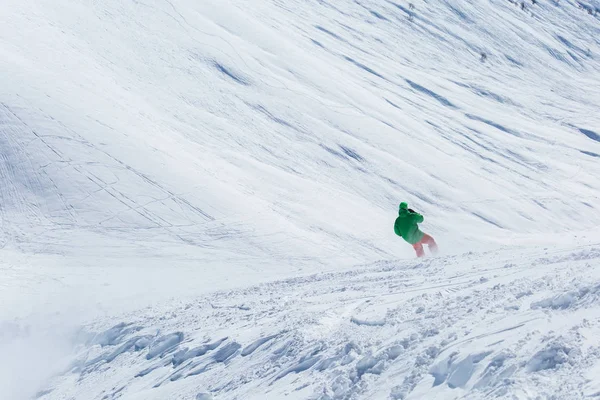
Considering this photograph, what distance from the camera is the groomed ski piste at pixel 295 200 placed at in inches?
241

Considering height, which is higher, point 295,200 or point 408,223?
point 408,223

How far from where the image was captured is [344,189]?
16828 mm

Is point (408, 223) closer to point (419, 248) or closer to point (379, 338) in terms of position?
point (419, 248)

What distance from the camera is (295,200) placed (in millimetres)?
15422

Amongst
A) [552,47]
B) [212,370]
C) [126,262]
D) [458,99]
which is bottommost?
[126,262]

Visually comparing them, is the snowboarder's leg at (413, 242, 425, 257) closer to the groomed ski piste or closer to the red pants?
the red pants

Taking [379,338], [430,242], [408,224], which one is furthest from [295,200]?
[379,338]

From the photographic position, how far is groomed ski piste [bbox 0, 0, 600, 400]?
241 inches

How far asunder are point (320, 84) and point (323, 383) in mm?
16388

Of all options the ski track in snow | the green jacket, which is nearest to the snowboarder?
the green jacket

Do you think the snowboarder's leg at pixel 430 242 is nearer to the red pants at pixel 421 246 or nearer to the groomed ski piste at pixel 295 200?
the red pants at pixel 421 246

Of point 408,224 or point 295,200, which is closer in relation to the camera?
point 408,224

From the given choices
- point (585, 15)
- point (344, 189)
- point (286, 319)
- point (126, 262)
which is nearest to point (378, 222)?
point (344, 189)

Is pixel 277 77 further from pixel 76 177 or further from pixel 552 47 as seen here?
pixel 552 47
